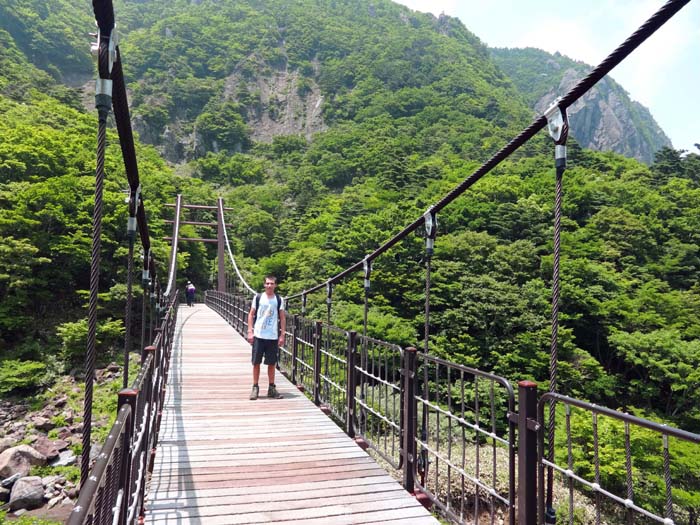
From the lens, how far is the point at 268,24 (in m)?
70.8

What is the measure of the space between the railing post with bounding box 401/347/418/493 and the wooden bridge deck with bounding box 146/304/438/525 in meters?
0.09

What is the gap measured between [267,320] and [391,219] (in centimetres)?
1897

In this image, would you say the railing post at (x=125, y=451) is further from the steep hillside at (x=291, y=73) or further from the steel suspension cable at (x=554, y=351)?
the steep hillside at (x=291, y=73)

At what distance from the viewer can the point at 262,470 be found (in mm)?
2725

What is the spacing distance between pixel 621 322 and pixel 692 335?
211cm

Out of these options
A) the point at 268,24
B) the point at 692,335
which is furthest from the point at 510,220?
the point at 268,24

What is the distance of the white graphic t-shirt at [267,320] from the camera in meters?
4.38

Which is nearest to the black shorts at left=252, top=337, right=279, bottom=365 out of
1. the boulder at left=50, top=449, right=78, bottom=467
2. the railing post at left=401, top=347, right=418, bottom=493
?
the railing post at left=401, top=347, right=418, bottom=493

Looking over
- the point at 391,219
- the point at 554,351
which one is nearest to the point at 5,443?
the point at 554,351

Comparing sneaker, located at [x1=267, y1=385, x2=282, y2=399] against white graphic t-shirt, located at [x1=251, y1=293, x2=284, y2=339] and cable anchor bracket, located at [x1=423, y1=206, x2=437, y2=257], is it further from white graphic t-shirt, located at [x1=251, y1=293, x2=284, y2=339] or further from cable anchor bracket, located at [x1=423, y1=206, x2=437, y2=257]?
cable anchor bracket, located at [x1=423, y1=206, x2=437, y2=257]

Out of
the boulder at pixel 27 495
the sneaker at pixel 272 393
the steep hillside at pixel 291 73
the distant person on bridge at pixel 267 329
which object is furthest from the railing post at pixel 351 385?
the steep hillside at pixel 291 73

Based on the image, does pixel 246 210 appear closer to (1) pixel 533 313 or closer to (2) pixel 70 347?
(2) pixel 70 347

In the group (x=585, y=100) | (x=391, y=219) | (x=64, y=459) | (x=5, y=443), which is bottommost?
(x=64, y=459)

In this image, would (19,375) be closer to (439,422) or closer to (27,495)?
(27,495)
